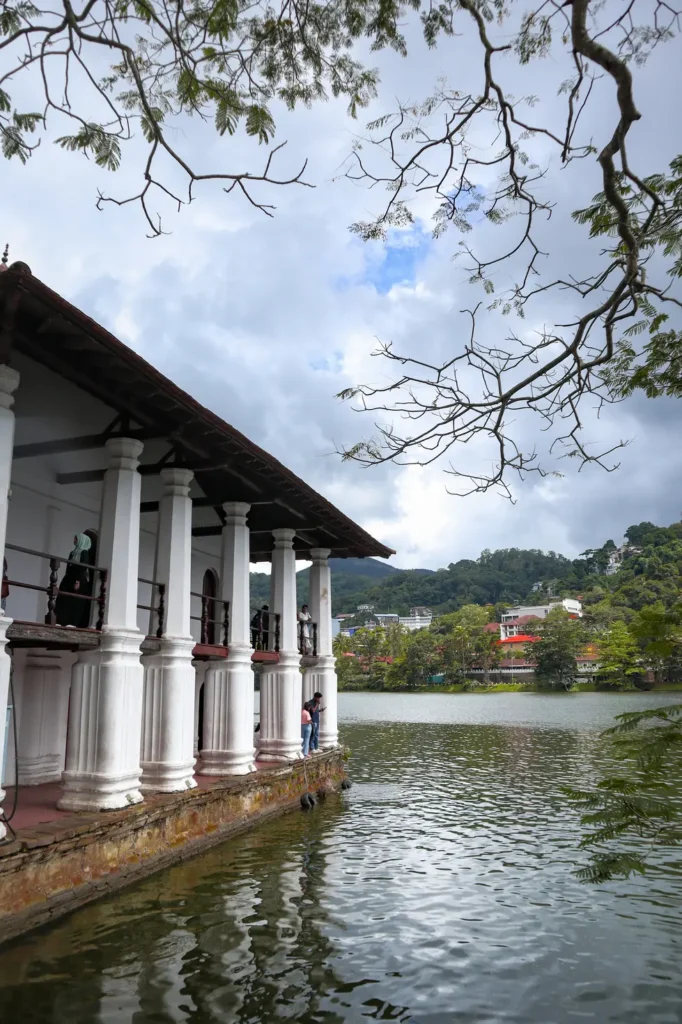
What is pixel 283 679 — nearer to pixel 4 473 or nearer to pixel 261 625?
pixel 261 625

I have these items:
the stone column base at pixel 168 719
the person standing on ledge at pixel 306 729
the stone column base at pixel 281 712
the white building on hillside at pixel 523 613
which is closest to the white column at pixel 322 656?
the person standing on ledge at pixel 306 729

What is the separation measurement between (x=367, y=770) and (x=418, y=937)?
13614mm

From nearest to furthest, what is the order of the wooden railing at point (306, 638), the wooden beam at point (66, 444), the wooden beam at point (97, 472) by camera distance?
the wooden beam at point (66, 444), the wooden beam at point (97, 472), the wooden railing at point (306, 638)

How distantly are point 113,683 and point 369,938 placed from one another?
4191 millimetres

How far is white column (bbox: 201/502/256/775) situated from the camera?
41.2ft

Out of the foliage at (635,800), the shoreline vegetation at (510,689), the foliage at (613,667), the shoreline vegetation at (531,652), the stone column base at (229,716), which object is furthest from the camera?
the shoreline vegetation at (531,652)

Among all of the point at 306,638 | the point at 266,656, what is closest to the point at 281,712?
the point at 266,656

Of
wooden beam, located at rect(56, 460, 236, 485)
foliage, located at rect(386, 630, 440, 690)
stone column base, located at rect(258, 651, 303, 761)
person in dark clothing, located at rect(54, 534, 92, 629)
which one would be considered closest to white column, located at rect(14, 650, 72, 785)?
person in dark clothing, located at rect(54, 534, 92, 629)

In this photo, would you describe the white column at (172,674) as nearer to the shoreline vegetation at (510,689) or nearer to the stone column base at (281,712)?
the stone column base at (281,712)

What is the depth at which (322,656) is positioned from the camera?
1802 cm

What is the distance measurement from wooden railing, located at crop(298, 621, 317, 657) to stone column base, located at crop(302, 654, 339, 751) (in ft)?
1.83

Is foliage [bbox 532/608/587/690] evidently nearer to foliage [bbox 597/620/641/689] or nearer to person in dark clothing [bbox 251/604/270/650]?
foliage [bbox 597/620/641/689]

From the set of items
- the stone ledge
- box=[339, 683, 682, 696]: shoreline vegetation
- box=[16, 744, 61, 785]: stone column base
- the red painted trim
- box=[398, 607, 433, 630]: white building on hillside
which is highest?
box=[398, 607, 433, 630]: white building on hillside

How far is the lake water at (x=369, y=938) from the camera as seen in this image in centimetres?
571
